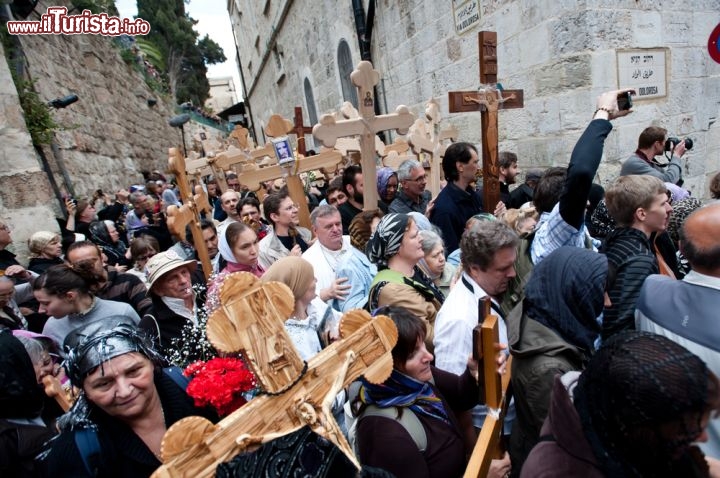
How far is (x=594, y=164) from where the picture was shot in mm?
2039

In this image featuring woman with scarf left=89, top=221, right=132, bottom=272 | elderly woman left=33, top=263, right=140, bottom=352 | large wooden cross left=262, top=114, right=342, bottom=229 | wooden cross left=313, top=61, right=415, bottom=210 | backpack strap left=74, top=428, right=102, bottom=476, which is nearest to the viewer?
backpack strap left=74, top=428, right=102, bottom=476

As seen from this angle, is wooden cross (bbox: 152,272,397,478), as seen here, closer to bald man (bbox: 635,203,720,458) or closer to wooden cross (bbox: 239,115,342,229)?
bald man (bbox: 635,203,720,458)

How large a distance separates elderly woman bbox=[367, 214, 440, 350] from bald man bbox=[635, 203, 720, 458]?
94 cm

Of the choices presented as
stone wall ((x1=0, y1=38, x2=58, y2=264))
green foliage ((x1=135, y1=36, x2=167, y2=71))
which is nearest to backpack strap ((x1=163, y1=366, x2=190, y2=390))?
stone wall ((x1=0, y1=38, x2=58, y2=264))

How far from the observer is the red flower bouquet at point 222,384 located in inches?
50.4

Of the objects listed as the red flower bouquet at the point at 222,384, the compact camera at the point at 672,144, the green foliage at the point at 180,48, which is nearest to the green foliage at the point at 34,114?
the red flower bouquet at the point at 222,384

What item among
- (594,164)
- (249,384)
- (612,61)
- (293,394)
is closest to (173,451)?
(293,394)

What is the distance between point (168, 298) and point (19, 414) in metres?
0.90

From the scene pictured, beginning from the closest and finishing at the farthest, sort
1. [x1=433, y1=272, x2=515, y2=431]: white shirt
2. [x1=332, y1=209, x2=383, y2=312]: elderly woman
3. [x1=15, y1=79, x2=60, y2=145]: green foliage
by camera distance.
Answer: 1. [x1=433, y1=272, x2=515, y2=431]: white shirt
2. [x1=332, y1=209, x2=383, y2=312]: elderly woman
3. [x1=15, y1=79, x2=60, y2=145]: green foliage

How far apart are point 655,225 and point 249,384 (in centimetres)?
216

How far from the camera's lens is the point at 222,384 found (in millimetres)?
1291

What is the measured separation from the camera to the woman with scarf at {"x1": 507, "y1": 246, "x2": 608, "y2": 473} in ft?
4.80

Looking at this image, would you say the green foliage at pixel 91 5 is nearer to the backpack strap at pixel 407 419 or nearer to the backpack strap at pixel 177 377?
the backpack strap at pixel 177 377

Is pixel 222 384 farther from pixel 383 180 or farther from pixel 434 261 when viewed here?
pixel 383 180
